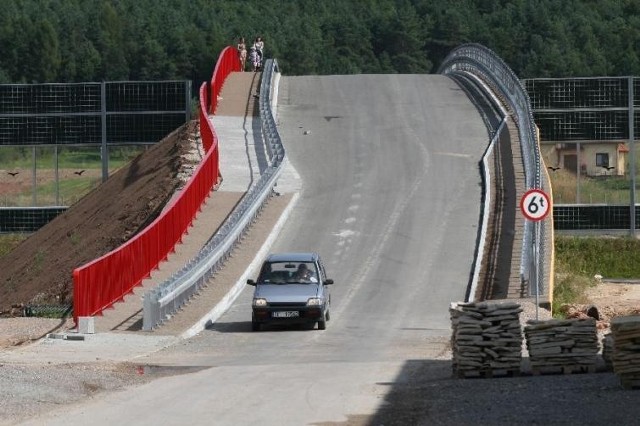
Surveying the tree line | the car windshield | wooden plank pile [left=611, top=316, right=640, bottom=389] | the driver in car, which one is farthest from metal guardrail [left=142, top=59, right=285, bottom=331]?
the tree line

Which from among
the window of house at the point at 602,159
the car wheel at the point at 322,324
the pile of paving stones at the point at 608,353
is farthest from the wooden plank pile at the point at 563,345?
the window of house at the point at 602,159

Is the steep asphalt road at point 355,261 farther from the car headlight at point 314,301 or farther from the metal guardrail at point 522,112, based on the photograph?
the metal guardrail at point 522,112

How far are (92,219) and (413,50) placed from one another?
112496 millimetres

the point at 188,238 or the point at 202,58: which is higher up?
the point at 202,58

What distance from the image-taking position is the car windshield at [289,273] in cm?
3005

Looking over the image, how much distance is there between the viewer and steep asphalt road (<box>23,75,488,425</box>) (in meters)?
18.5

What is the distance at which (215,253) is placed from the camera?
34.8m

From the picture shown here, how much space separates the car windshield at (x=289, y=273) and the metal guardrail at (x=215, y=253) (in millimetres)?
1964

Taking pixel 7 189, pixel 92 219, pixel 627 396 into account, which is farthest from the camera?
pixel 7 189

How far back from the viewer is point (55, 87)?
6012 centimetres

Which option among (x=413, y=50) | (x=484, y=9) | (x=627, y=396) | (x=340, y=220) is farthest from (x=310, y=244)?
(x=484, y=9)

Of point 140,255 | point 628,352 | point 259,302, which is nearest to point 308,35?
point 140,255

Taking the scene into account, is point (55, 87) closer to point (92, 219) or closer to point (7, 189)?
point (92, 219)

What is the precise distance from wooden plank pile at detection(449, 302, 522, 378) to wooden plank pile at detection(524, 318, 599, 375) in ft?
0.80
